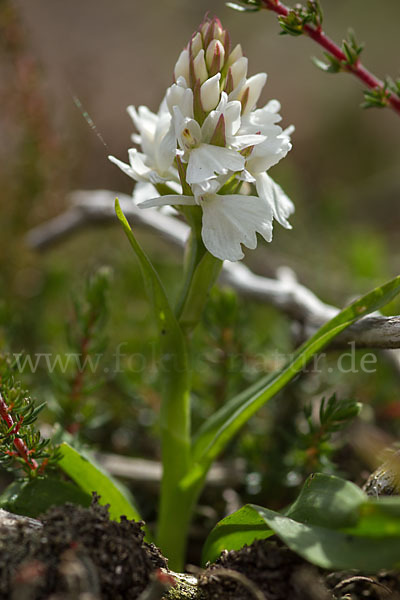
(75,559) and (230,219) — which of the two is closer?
(75,559)

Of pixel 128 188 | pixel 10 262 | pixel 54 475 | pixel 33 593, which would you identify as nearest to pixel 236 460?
pixel 54 475

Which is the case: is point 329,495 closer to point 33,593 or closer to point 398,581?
point 398,581

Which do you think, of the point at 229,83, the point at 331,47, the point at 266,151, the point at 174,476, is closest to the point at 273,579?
the point at 174,476

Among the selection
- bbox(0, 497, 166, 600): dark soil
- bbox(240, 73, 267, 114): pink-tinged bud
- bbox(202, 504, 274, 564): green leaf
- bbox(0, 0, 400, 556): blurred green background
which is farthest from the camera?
bbox(0, 0, 400, 556): blurred green background

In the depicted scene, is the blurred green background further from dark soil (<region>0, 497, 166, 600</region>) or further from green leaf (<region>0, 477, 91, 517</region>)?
dark soil (<region>0, 497, 166, 600</region>)

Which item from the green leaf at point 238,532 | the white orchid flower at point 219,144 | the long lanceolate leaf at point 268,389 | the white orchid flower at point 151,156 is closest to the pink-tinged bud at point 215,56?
the white orchid flower at point 219,144

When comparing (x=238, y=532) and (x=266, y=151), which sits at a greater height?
(x=266, y=151)

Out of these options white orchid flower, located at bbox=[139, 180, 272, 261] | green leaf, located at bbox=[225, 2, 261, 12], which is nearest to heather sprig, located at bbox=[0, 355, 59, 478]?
white orchid flower, located at bbox=[139, 180, 272, 261]

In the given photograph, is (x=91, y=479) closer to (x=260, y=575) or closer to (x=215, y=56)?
(x=260, y=575)
